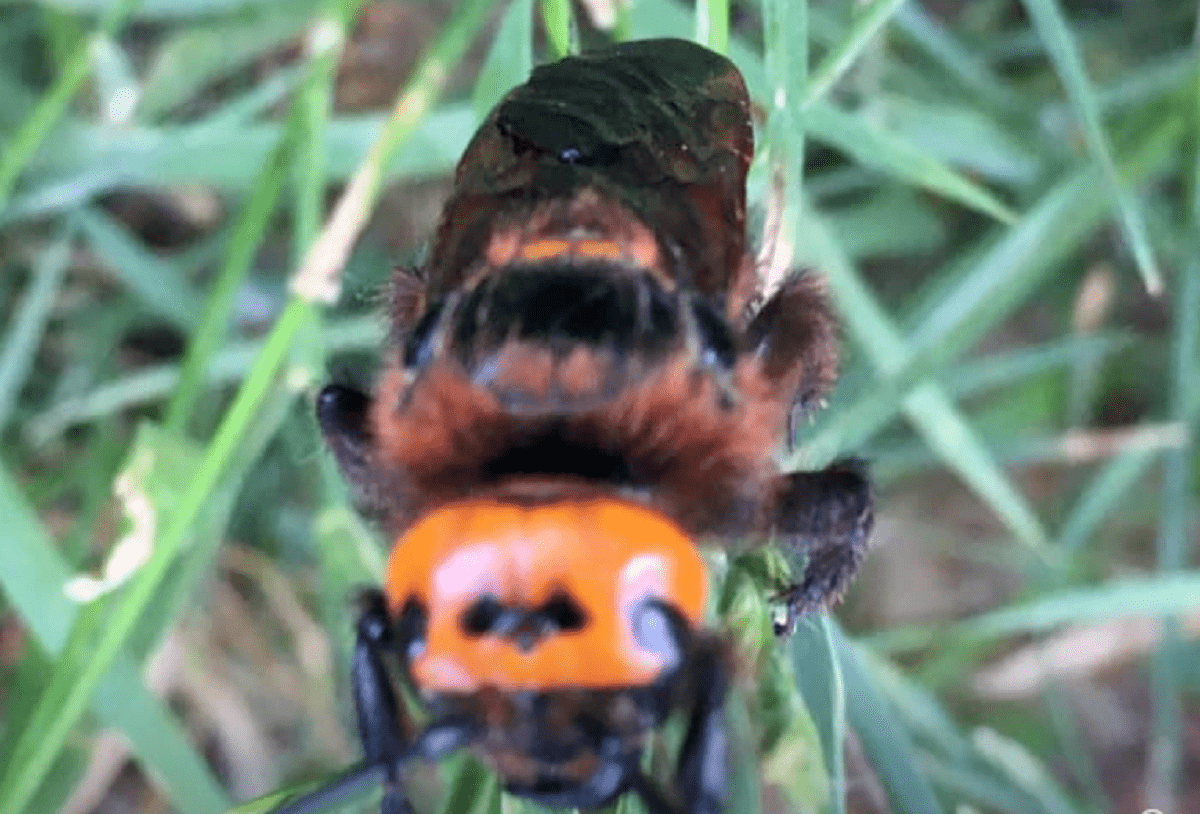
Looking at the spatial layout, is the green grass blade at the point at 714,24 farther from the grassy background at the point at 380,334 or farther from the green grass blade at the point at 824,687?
the green grass blade at the point at 824,687

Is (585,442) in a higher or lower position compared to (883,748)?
higher

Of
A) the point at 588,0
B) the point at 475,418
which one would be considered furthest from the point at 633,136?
the point at 588,0

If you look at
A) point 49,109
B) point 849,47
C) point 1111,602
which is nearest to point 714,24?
point 849,47

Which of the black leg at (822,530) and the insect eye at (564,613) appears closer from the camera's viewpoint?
the insect eye at (564,613)

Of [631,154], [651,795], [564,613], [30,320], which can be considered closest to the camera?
[564,613]

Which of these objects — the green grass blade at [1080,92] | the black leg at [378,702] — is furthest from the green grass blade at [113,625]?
the green grass blade at [1080,92]

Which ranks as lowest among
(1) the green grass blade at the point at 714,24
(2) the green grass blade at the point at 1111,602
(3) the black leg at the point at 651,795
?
(2) the green grass blade at the point at 1111,602

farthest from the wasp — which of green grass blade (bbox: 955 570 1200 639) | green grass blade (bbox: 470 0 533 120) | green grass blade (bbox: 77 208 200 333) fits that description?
green grass blade (bbox: 77 208 200 333)

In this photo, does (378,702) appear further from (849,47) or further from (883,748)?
(849,47)
